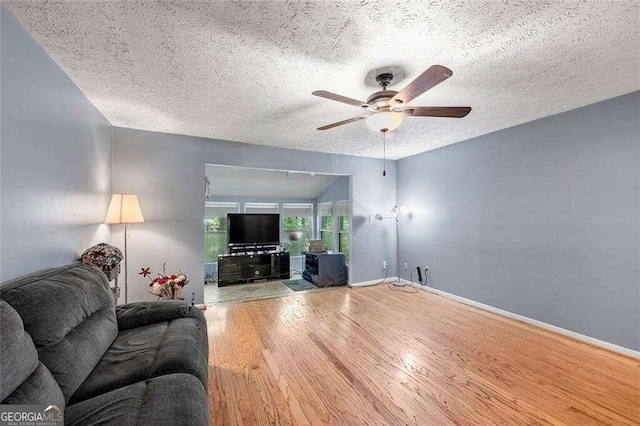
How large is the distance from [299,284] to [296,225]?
2.36 meters

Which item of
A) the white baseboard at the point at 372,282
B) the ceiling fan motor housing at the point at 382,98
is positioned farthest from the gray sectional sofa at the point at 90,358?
the white baseboard at the point at 372,282

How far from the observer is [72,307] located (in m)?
1.40

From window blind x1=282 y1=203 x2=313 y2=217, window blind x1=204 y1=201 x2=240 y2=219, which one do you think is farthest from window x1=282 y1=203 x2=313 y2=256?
window blind x1=204 y1=201 x2=240 y2=219

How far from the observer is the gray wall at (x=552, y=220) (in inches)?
97.3

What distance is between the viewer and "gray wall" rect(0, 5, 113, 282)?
1459 millimetres

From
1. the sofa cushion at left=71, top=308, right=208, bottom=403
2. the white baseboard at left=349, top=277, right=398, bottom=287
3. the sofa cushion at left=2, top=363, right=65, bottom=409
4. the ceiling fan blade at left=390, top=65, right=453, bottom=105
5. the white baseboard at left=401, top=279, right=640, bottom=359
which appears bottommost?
the white baseboard at left=401, top=279, right=640, bottom=359

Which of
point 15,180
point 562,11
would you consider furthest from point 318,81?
point 15,180

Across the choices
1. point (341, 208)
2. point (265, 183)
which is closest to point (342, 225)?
point (341, 208)

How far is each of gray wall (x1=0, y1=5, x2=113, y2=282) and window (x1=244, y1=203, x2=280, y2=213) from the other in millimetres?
4289

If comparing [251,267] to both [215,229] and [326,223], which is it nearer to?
[215,229]

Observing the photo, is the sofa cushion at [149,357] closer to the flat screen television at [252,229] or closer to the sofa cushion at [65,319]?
the sofa cushion at [65,319]

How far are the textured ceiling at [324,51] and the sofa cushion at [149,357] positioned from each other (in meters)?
1.92

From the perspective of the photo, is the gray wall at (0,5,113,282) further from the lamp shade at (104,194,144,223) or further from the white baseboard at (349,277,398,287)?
the white baseboard at (349,277,398,287)

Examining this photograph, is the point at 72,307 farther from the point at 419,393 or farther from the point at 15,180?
the point at 419,393
